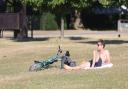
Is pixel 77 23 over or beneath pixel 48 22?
beneath

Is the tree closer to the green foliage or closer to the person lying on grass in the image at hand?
the person lying on grass

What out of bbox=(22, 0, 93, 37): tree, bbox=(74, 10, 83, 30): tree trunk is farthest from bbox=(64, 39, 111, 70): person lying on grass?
bbox=(74, 10, 83, 30): tree trunk

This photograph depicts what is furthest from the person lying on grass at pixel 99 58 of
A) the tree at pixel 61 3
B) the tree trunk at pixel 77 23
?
the tree trunk at pixel 77 23

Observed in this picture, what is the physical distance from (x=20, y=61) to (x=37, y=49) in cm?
464

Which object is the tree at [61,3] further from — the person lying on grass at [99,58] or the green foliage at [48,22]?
the green foliage at [48,22]

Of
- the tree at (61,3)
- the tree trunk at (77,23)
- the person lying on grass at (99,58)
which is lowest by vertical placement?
the tree trunk at (77,23)

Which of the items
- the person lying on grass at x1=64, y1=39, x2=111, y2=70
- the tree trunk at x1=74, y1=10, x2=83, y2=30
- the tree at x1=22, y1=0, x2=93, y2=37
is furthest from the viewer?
the tree trunk at x1=74, y1=10, x2=83, y2=30

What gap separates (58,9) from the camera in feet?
116

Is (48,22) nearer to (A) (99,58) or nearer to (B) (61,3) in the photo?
(B) (61,3)

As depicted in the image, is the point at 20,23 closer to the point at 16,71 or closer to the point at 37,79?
the point at 16,71

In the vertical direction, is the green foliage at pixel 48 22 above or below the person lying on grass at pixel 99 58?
below

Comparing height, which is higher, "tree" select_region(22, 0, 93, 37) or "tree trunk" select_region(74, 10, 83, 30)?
"tree" select_region(22, 0, 93, 37)

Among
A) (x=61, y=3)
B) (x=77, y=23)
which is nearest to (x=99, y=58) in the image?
(x=61, y=3)

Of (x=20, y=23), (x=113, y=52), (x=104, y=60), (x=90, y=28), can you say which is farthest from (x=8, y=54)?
(x=90, y=28)
